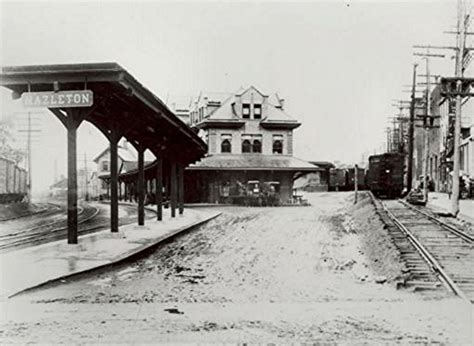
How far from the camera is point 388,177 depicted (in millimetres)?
39875

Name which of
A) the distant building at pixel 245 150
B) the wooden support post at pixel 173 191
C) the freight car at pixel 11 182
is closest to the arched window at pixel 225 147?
the distant building at pixel 245 150

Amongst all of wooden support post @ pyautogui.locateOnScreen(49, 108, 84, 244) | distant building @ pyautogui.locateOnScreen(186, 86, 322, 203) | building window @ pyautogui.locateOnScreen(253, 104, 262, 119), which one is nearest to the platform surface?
wooden support post @ pyautogui.locateOnScreen(49, 108, 84, 244)

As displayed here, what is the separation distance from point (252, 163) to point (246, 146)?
2.09 metres

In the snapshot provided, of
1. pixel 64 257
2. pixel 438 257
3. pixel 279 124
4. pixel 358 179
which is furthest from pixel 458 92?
pixel 358 179

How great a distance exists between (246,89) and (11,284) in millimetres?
35695

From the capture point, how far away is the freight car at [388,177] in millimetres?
39781

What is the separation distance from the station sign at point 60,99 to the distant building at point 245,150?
1123 inches

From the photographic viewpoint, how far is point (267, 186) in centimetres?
4012

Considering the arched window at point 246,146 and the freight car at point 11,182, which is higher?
the arched window at point 246,146

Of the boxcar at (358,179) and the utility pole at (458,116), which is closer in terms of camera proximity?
the utility pole at (458,116)

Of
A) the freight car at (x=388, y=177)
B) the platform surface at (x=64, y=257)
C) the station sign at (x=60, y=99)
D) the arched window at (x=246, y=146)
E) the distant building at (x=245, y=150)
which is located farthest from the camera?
the arched window at (x=246, y=146)

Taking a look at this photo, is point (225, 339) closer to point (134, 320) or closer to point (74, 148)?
point (134, 320)

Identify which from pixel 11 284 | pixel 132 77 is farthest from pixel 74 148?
pixel 11 284

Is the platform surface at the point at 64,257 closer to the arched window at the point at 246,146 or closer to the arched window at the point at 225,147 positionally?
the arched window at the point at 225,147
